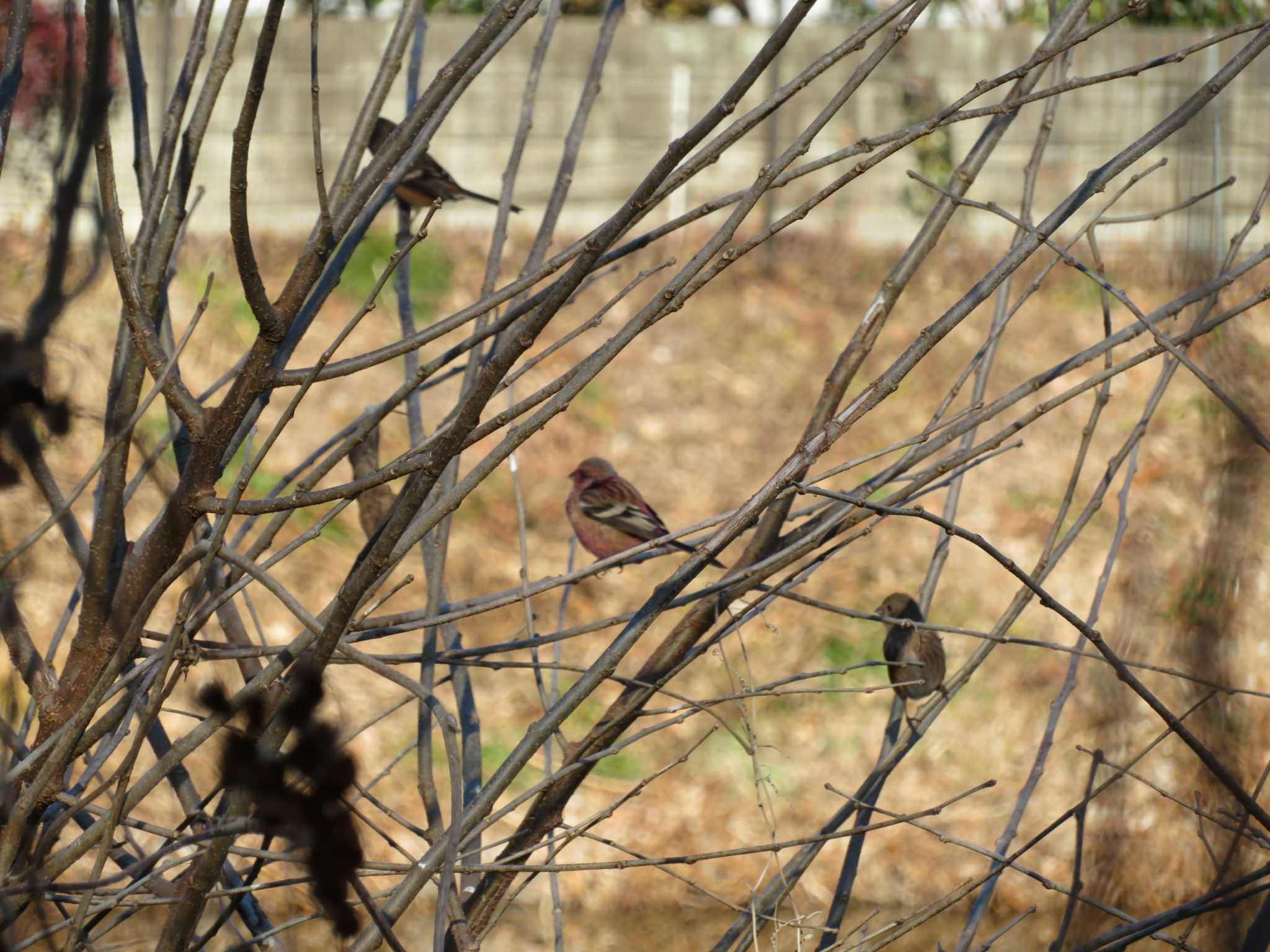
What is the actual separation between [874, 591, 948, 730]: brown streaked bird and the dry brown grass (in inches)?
28.8

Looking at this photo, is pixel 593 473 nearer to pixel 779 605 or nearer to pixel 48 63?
pixel 48 63

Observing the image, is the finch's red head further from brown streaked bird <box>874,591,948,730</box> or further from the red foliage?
the red foliage

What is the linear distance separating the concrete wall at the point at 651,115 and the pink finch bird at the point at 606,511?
20.7 feet

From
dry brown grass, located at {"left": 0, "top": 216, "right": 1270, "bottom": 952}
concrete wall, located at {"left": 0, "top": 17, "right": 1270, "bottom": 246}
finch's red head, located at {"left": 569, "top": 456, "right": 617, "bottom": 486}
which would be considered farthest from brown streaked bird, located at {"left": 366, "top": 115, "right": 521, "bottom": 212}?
concrete wall, located at {"left": 0, "top": 17, "right": 1270, "bottom": 246}

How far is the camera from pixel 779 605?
9.08 meters

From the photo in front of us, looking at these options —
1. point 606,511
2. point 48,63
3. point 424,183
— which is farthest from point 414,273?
point 48,63

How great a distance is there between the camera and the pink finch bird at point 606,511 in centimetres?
550

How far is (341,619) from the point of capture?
137 cm

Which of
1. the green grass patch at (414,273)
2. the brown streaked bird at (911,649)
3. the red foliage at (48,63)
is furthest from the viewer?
the green grass patch at (414,273)

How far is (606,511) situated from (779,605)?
374 cm

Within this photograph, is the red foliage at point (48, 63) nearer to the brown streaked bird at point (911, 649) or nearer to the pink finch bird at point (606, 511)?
the brown streaked bird at point (911, 649)

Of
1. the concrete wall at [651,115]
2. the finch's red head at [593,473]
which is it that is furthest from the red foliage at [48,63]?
the concrete wall at [651,115]

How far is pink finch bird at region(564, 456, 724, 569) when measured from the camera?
18.0 ft

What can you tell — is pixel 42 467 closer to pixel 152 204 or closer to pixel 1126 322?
pixel 152 204
